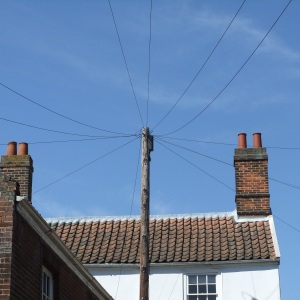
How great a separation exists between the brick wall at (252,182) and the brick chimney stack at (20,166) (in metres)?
6.69

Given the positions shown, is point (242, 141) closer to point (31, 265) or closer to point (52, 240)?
point (52, 240)

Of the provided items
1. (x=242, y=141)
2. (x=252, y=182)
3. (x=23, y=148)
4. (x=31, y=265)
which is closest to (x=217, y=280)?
(x=252, y=182)

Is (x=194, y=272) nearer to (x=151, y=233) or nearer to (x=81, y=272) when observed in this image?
(x=151, y=233)

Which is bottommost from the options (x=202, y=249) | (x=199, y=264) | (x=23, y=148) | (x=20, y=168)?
(x=199, y=264)

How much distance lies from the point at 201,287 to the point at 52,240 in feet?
35.9

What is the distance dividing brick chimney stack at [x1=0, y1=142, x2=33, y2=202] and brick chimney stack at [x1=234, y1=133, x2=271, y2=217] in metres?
6.69

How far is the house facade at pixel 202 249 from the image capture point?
25.8 metres

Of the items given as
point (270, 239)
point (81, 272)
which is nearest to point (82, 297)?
point (81, 272)

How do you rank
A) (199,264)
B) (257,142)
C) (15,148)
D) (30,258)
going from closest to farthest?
1. (30,258)
2. (199,264)
3. (15,148)
4. (257,142)

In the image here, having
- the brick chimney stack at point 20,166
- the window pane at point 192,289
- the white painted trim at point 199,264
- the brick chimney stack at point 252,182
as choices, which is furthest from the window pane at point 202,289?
the brick chimney stack at point 20,166

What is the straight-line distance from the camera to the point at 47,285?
1650cm

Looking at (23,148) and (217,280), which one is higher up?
(23,148)

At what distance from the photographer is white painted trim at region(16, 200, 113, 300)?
14211 mm

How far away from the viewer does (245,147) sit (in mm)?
28250
